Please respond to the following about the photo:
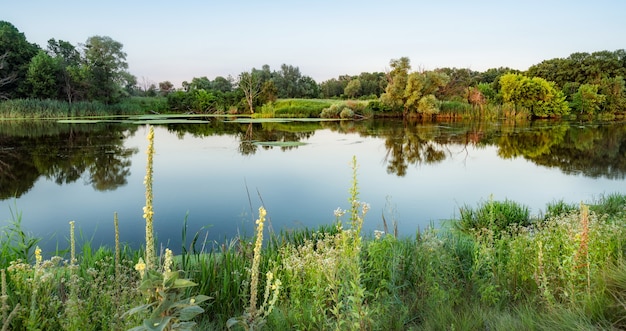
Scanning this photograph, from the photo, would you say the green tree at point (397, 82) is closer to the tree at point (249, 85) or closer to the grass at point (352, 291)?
the tree at point (249, 85)

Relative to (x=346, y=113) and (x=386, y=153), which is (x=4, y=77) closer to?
(x=346, y=113)

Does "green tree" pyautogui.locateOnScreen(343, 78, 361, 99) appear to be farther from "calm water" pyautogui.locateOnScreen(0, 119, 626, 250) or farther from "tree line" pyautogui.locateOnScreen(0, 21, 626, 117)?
"calm water" pyautogui.locateOnScreen(0, 119, 626, 250)

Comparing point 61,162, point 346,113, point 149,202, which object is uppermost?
point 346,113

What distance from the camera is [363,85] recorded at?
52562 millimetres

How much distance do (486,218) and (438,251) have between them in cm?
312

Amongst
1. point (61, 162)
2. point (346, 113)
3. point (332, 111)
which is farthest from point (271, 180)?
point (332, 111)

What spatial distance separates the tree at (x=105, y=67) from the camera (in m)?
45.4

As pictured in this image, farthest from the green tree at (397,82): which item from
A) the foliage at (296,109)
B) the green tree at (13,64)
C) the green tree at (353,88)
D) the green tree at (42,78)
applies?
the green tree at (13,64)

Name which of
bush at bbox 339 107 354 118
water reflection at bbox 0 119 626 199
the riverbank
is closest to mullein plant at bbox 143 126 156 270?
the riverbank

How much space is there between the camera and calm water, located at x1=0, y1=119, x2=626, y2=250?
286 inches

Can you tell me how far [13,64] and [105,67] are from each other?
8488 mm

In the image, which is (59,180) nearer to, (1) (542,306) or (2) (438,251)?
(2) (438,251)

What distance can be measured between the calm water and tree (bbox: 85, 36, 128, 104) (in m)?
29.0

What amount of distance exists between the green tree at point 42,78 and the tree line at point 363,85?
3.4 inches
